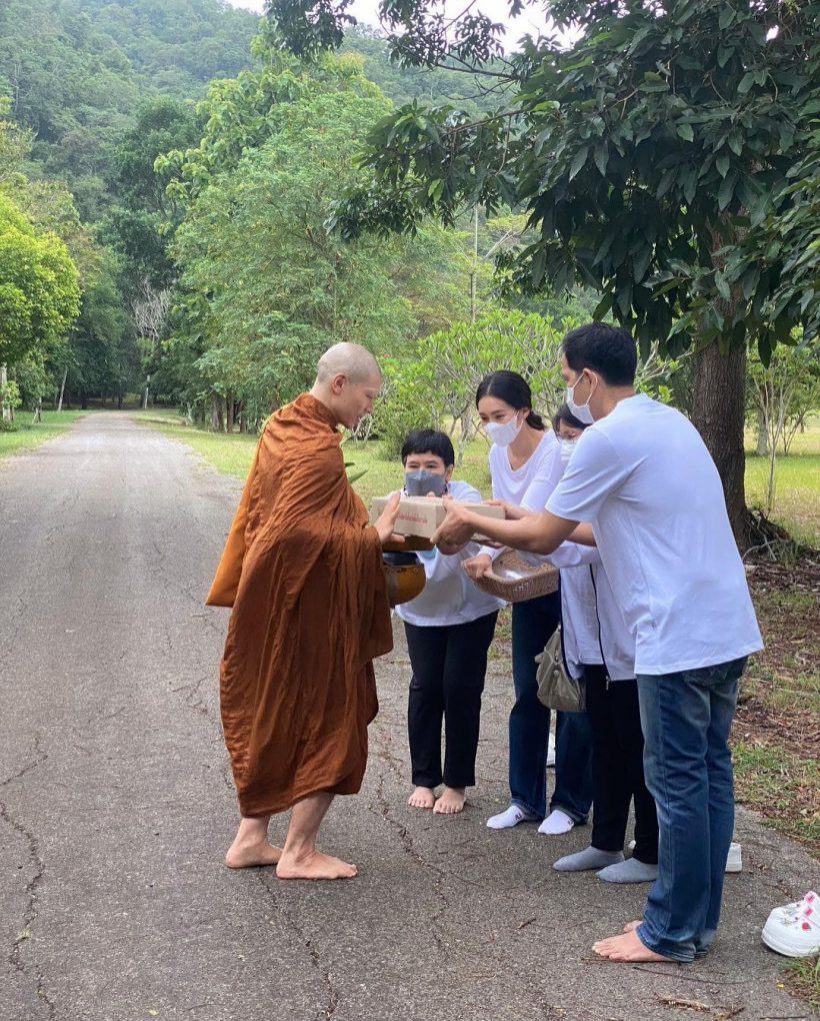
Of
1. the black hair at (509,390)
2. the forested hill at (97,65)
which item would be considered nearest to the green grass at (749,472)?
the black hair at (509,390)

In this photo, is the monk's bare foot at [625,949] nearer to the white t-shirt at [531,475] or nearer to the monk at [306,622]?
the monk at [306,622]

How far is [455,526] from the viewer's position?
415 centimetres

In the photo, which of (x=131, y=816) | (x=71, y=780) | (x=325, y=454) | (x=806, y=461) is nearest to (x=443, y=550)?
(x=325, y=454)

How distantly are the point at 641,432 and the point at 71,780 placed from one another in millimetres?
3267

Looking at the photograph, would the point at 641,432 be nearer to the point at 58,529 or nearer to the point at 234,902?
the point at 234,902

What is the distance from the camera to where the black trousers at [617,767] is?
4203 millimetres

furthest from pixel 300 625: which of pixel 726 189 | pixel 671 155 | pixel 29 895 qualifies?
pixel 671 155

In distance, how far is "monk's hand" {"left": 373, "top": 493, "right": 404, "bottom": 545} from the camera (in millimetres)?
4280

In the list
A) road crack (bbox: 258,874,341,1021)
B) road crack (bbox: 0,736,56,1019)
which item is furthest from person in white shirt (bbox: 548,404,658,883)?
road crack (bbox: 0,736,56,1019)

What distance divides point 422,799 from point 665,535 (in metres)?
2.04

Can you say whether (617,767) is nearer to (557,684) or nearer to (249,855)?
(557,684)

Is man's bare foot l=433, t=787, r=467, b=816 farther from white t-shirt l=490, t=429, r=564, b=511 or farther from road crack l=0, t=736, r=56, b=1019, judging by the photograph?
road crack l=0, t=736, r=56, b=1019

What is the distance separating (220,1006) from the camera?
3.31 m

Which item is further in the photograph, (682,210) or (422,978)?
(682,210)
